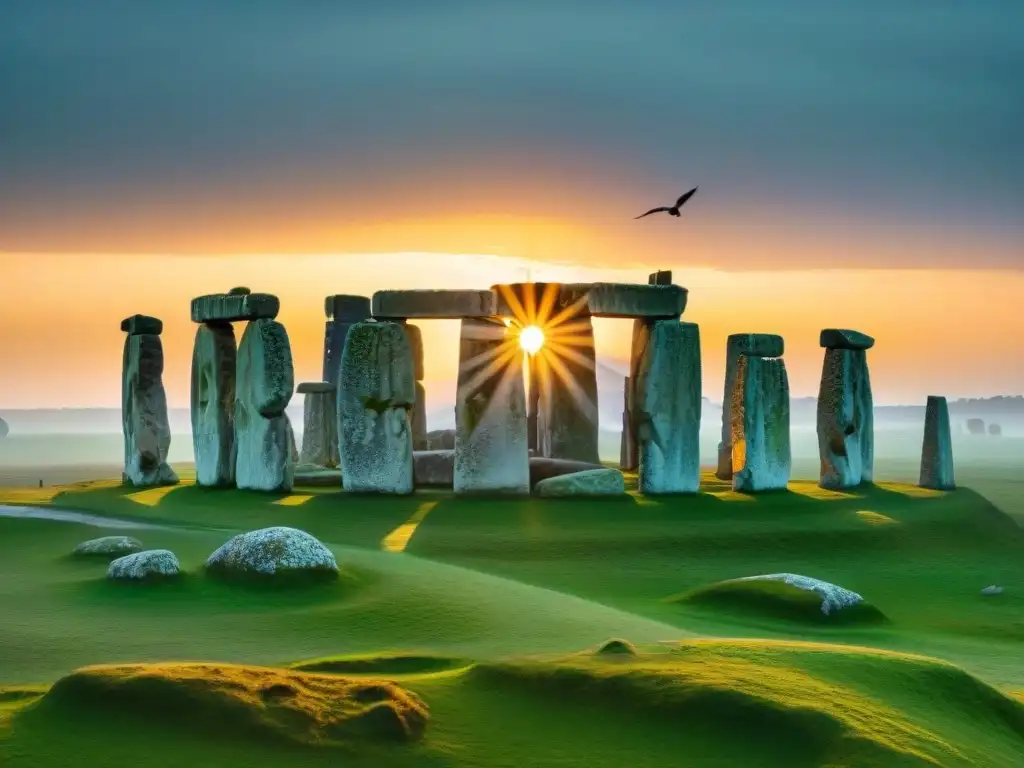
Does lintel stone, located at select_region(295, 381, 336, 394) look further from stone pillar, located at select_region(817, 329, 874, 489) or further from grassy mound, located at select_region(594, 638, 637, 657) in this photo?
grassy mound, located at select_region(594, 638, 637, 657)

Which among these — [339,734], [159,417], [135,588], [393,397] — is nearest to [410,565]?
[135,588]

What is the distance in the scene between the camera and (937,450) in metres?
32.3

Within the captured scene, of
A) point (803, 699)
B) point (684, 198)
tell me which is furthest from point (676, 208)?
point (803, 699)

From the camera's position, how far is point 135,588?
17453 mm

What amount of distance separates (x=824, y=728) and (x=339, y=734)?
354 cm

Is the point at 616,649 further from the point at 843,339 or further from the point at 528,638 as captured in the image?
the point at 843,339

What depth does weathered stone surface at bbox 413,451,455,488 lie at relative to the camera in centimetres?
2902

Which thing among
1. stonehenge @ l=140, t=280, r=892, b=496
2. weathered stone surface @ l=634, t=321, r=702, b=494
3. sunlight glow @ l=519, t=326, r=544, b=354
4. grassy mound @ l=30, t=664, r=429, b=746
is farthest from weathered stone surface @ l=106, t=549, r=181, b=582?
sunlight glow @ l=519, t=326, r=544, b=354

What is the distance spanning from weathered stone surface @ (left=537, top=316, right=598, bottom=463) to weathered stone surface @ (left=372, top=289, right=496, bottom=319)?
310 inches

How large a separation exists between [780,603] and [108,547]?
9480mm

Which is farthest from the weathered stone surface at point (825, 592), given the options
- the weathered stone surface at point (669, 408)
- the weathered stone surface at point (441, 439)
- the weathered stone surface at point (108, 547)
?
the weathered stone surface at point (441, 439)

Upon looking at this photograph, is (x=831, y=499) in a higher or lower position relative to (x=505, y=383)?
lower

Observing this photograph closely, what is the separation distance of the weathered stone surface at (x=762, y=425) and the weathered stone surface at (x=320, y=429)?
13747mm

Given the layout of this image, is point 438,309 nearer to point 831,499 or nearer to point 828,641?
point 831,499
